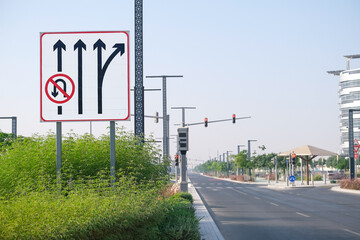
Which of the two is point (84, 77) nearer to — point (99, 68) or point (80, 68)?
point (80, 68)

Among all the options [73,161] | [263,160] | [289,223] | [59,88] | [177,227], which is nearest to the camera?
[177,227]

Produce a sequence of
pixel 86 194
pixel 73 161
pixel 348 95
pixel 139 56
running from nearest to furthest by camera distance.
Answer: pixel 86 194 → pixel 73 161 → pixel 139 56 → pixel 348 95

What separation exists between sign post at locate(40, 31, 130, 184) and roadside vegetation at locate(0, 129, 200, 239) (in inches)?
31.4

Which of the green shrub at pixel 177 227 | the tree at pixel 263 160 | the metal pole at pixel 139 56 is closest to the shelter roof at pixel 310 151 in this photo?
the tree at pixel 263 160

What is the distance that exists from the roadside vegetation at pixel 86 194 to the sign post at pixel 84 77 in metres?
0.80

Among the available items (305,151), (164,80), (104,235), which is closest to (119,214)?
(104,235)

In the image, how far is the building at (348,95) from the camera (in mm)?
174125

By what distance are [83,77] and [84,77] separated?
22mm

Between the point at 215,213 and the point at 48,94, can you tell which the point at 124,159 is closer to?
the point at 48,94

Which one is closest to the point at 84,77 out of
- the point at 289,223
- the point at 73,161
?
the point at 73,161

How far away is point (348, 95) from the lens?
178 metres

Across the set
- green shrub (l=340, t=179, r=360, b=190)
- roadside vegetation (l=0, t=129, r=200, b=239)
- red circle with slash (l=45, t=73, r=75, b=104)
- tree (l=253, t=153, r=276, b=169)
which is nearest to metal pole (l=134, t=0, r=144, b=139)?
roadside vegetation (l=0, t=129, r=200, b=239)

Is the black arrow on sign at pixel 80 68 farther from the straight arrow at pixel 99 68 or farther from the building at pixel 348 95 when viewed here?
the building at pixel 348 95

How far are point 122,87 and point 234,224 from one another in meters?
10.4
